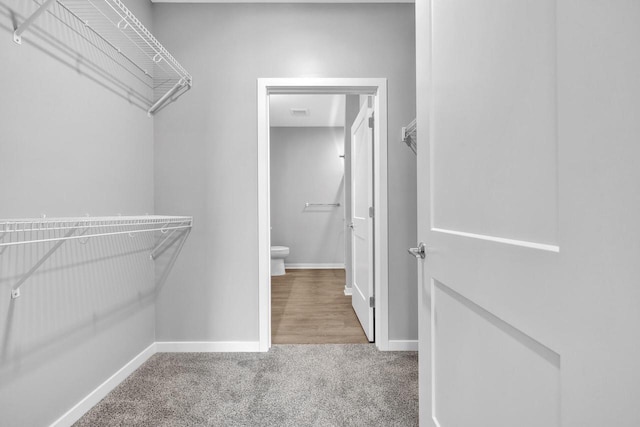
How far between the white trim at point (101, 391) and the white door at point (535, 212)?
157 centimetres

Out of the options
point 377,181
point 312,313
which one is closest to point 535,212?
point 377,181

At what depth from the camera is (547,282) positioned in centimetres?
62

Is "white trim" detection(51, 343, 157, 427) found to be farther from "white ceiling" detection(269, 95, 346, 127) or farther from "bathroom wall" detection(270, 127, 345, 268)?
"bathroom wall" detection(270, 127, 345, 268)

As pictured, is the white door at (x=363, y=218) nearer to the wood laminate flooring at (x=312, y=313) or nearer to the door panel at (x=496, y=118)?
the wood laminate flooring at (x=312, y=313)

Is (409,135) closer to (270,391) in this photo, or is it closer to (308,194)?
(270,391)

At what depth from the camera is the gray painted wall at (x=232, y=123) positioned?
2.48 m

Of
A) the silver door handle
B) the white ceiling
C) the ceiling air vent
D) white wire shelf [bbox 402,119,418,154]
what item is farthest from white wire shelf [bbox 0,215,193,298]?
the ceiling air vent

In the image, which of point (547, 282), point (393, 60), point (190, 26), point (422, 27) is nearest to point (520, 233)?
point (547, 282)

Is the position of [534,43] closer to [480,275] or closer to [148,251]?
[480,275]

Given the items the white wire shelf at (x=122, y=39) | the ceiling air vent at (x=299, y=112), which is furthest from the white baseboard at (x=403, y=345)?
the ceiling air vent at (x=299, y=112)

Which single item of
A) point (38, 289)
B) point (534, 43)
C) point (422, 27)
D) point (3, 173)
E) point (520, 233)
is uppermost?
point (422, 27)

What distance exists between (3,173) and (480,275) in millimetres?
1583

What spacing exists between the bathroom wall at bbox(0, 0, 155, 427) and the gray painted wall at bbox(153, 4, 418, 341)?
32cm

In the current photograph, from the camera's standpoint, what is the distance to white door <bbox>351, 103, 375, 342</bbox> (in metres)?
2.68
